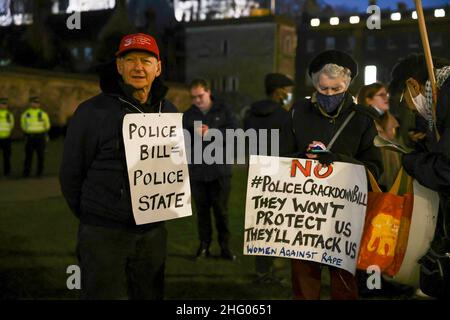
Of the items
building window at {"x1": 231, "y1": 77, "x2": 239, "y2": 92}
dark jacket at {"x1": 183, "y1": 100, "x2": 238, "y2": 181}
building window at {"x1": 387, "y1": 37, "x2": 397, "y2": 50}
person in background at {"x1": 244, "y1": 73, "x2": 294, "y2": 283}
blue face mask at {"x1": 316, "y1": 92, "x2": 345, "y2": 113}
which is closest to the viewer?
A: blue face mask at {"x1": 316, "y1": 92, "x2": 345, "y2": 113}

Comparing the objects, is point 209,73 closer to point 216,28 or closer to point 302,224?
point 216,28

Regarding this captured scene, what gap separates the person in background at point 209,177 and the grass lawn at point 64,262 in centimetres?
27

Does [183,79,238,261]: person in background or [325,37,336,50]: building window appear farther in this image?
[325,37,336,50]: building window

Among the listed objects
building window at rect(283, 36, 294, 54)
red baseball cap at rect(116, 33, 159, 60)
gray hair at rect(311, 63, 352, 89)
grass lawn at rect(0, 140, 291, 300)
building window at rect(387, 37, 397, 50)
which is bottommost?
grass lawn at rect(0, 140, 291, 300)

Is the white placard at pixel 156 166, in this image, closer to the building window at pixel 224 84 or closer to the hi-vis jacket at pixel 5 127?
the hi-vis jacket at pixel 5 127

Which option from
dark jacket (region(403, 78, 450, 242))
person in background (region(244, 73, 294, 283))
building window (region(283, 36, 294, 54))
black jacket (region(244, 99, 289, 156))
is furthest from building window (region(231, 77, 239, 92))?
dark jacket (region(403, 78, 450, 242))

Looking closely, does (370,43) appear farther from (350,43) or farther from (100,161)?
(100,161)

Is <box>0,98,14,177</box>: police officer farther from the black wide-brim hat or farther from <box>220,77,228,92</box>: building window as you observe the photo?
<box>220,77,228,92</box>: building window

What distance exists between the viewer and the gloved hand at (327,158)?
4195mm

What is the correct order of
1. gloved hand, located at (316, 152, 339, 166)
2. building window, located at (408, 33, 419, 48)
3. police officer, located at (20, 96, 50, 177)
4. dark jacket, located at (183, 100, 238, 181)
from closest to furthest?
gloved hand, located at (316, 152, 339, 166), dark jacket, located at (183, 100, 238, 181), police officer, located at (20, 96, 50, 177), building window, located at (408, 33, 419, 48)

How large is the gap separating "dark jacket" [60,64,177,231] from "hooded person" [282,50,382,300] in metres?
1.20

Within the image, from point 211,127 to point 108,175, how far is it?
3.29 metres

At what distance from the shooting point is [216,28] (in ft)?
162

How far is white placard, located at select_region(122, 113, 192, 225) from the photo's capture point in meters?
3.89
